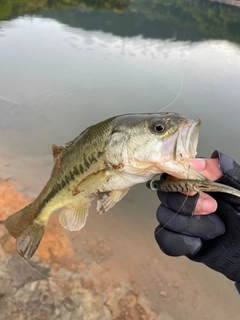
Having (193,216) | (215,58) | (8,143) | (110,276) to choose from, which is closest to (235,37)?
(215,58)

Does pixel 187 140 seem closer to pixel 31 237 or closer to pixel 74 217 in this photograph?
pixel 74 217

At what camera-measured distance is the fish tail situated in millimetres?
2732

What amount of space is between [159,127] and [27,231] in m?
1.59

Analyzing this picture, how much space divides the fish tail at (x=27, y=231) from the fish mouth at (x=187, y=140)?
1.52 meters

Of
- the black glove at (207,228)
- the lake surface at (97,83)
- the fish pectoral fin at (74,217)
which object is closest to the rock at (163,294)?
the lake surface at (97,83)

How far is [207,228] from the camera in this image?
7.27 feet

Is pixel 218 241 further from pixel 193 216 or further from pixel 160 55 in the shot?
pixel 160 55

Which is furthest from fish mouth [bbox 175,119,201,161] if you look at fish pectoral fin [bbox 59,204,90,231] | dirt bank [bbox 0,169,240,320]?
dirt bank [bbox 0,169,240,320]

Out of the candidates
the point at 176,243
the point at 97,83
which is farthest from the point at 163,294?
the point at 97,83

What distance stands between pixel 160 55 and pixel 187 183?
15208 millimetres

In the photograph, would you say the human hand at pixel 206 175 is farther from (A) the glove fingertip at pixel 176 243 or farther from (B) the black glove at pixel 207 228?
(A) the glove fingertip at pixel 176 243

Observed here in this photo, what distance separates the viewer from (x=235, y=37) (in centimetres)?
2291

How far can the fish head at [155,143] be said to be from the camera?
1.85 metres

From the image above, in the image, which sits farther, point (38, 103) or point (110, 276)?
point (38, 103)
